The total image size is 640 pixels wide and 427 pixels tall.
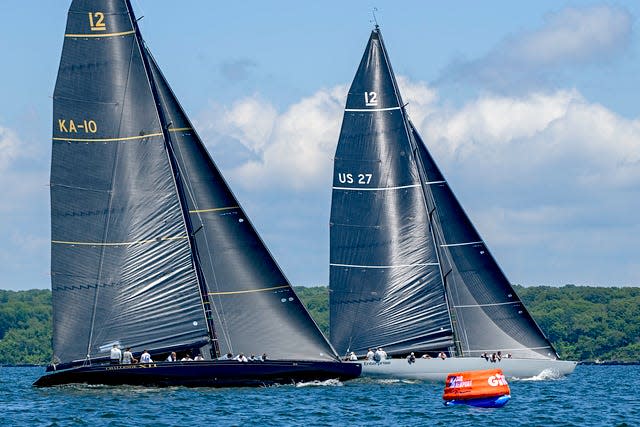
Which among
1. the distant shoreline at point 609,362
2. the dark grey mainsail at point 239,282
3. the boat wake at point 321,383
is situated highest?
the distant shoreline at point 609,362

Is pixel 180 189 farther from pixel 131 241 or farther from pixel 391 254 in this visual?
pixel 391 254

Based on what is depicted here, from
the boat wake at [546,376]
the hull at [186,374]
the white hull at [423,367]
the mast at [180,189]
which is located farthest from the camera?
the boat wake at [546,376]

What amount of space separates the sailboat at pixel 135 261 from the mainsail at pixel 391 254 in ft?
31.6

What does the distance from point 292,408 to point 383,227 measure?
17.8 m

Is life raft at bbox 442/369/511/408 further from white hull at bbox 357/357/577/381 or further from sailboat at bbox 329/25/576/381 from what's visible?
sailboat at bbox 329/25/576/381

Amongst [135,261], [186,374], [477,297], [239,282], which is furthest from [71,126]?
[477,297]

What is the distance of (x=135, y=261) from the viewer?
55219 millimetres

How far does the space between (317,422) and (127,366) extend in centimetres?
1035

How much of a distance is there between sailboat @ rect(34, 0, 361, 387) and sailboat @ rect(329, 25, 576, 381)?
31.7 ft

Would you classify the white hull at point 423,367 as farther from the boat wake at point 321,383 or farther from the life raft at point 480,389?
the life raft at point 480,389

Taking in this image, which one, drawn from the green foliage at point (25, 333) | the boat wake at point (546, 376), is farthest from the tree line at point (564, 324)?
the boat wake at point (546, 376)

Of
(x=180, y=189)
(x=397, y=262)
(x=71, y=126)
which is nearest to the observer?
(x=71, y=126)

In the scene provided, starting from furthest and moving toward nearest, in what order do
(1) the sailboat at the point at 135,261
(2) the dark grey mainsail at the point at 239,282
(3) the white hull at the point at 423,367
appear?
(3) the white hull at the point at 423,367
(2) the dark grey mainsail at the point at 239,282
(1) the sailboat at the point at 135,261

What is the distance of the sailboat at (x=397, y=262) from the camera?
218 ft
